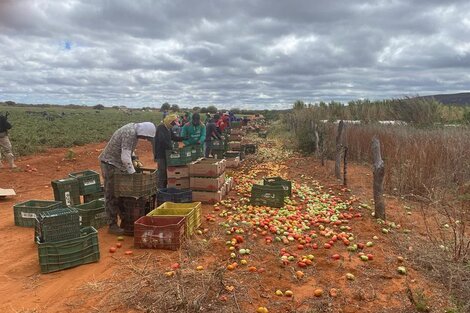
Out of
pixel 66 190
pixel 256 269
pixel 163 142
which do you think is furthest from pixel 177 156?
pixel 256 269

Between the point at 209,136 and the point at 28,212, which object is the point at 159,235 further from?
the point at 209,136

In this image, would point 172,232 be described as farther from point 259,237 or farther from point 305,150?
point 305,150

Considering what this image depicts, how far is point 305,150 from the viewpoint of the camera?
61.7 feet

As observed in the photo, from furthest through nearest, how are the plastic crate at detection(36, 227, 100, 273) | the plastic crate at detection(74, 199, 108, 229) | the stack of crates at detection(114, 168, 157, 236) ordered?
the plastic crate at detection(74, 199, 108, 229) < the stack of crates at detection(114, 168, 157, 236) < the plastic crate at detection(36, 227, 100, 273)

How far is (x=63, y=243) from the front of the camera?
5227 mm

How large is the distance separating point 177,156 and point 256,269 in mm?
4459

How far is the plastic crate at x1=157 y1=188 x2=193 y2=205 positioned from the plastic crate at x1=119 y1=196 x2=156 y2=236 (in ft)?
4.58

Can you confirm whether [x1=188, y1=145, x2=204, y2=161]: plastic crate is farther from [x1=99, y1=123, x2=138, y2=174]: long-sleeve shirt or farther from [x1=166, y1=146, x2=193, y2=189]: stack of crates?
[x1=99, y1=123, x2=138, y2=174]: long-sleeve shirt

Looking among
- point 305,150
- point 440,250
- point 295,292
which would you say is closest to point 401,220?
point 440,250

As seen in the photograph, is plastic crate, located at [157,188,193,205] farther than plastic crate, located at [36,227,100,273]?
Yes

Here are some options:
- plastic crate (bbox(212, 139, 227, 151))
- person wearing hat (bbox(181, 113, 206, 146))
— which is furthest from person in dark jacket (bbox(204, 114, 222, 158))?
person wearing hat (bbox(181, 113, 206, 146))

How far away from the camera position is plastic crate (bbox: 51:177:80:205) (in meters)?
7.88

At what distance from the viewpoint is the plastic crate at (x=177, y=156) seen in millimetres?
9008

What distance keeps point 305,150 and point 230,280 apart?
14.5m
